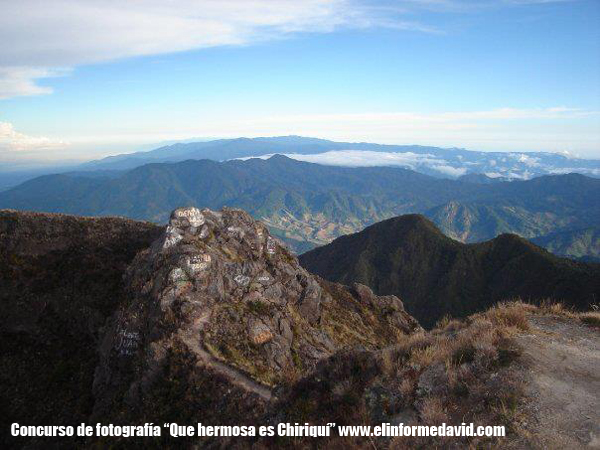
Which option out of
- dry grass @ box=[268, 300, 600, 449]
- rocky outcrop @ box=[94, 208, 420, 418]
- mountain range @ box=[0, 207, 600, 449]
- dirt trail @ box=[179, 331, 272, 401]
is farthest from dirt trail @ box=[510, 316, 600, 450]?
dirt trail @ box=[179, 331, 272, 401]

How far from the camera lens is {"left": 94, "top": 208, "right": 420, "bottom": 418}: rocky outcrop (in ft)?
89.1

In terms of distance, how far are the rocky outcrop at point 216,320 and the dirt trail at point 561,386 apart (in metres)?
6.97

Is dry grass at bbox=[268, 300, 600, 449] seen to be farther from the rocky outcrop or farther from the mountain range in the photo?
the rocky outcrop

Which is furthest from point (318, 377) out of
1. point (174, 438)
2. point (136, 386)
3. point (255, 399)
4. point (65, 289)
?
point (65, 289)

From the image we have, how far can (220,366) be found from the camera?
1072 inches

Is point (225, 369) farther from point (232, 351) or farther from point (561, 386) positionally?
point (561, 386)

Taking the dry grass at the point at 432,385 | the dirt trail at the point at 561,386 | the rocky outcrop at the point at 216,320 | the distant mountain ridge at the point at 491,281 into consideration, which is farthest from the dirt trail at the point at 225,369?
the distant mountain ridge at the point at 491,281

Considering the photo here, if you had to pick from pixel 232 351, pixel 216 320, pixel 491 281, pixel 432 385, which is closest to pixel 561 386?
pixel 432 385

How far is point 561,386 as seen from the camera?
12500 millimetres

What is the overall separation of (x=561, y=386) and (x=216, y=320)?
26.9m

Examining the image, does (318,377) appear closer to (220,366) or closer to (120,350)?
(220,366)

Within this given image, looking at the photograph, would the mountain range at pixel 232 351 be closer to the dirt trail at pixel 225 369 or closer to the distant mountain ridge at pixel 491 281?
the dirt trail at pixel 225 369

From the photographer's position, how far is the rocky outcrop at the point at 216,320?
89.1 feet

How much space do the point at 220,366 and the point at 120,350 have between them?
36.5 ft
